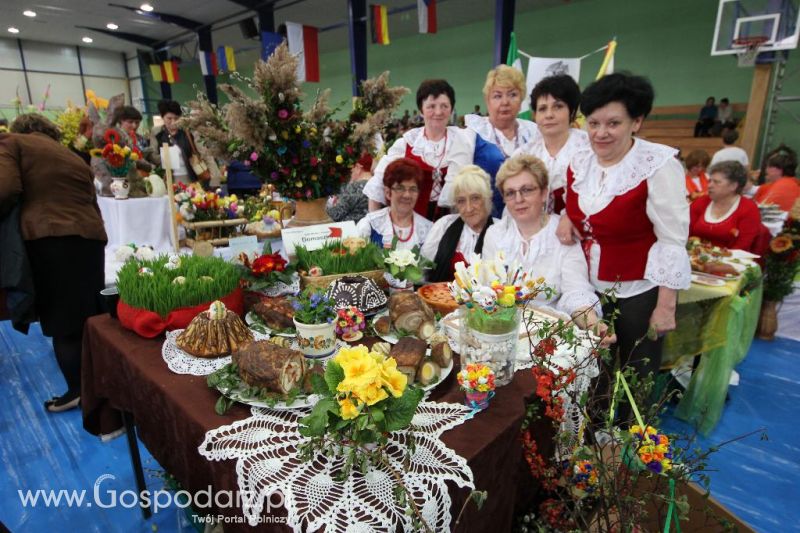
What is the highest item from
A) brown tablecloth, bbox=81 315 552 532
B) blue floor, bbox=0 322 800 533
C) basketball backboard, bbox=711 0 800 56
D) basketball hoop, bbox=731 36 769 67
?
basketball backboard, bbox=711 0 800 56

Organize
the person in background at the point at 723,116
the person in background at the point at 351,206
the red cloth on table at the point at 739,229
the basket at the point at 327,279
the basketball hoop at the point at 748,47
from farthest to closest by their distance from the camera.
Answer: the person in background at the point at 723,116 < the basketball hoop at the point at 748,47 < the red cloth on table at the point at 739,229 < the person in background at the point at 351,206 < the basket at the point at 327,279

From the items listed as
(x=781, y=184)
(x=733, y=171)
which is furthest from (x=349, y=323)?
(x=781, y=184)

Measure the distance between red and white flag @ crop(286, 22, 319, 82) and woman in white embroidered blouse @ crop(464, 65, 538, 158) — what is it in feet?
23.1

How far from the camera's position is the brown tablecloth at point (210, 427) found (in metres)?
1.01

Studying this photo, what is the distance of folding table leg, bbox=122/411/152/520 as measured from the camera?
1.77 m

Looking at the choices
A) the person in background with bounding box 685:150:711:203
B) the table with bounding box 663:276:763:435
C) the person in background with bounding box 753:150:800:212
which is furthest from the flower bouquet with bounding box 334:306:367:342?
the person in background with bounding box 685:150:711:203

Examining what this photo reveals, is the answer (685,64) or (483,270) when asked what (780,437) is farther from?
(685,64)

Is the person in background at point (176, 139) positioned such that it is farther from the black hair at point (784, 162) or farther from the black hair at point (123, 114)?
the black hair at point (784, 162)

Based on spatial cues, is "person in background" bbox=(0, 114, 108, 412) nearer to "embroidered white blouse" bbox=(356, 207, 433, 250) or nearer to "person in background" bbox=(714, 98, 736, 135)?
"embroidered white blouse" bbox=(356, 207, 433, 250)

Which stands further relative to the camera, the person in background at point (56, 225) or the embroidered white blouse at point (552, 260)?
the person in background at point (56, 225)

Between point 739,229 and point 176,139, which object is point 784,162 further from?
point 176,139

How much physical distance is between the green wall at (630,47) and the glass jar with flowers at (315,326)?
969cm

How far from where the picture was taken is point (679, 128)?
368 inches

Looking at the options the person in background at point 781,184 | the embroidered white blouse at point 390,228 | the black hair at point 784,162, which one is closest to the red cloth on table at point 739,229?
the person in background at point 781,184
